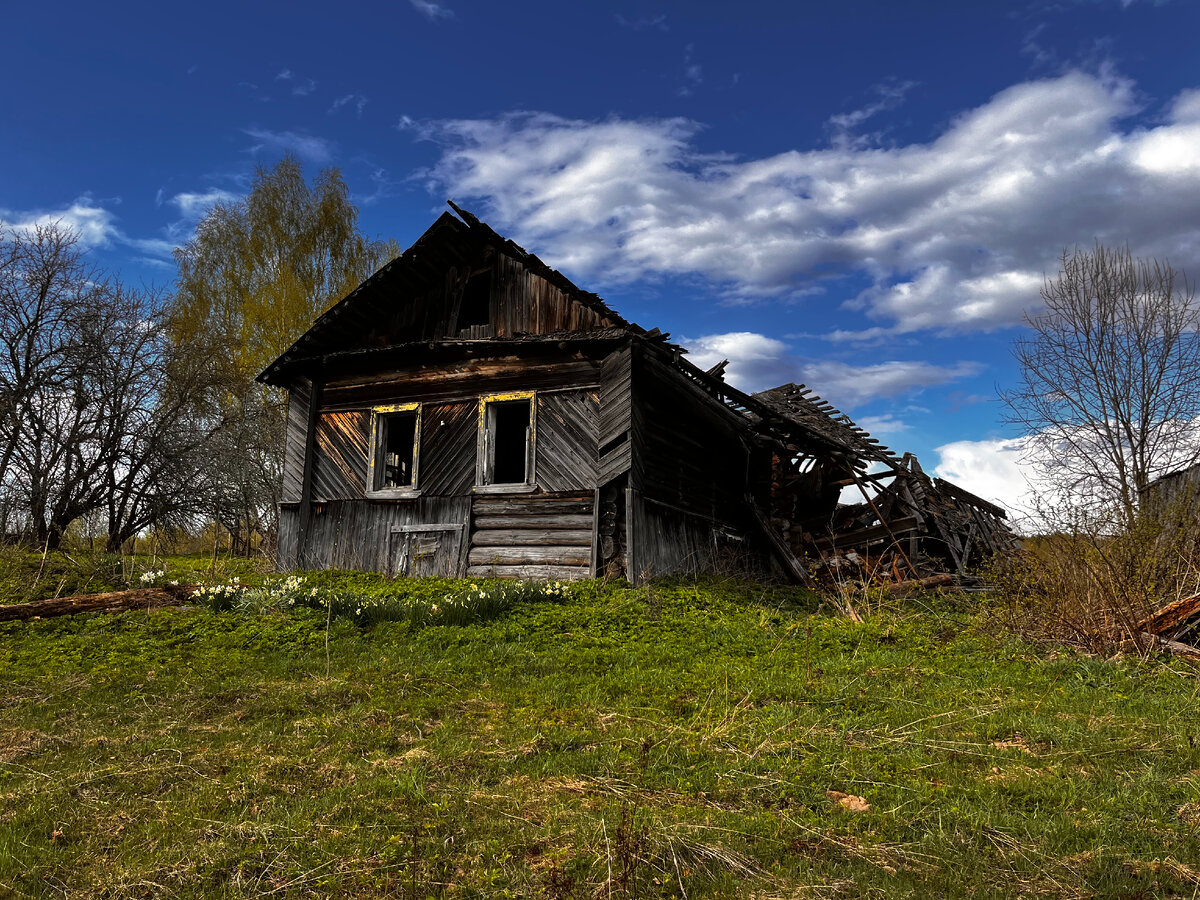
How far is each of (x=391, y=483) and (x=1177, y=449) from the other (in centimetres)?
1909

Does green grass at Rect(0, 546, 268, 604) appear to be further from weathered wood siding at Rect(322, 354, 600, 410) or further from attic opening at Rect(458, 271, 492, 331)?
attic opening at Rect(458, 271, 492, 331)

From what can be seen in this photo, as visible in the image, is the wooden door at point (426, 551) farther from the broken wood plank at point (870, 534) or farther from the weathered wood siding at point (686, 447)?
the broken wood plank at point (870, 534)

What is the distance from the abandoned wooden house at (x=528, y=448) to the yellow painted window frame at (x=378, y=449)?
0.03m

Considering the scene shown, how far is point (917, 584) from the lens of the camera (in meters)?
12.8

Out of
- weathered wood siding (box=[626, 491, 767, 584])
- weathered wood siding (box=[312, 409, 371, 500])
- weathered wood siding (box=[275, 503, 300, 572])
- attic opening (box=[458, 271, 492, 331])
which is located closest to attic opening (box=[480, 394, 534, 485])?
attic opening (box=[458, 271, 492, 331])

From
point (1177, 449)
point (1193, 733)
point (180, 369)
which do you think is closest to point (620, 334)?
point (1193, 733)

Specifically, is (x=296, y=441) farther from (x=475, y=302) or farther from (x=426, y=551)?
(x=475, y=302)

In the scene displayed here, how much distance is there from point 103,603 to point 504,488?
18.5 ft

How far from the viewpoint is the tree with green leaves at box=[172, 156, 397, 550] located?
76.2ft

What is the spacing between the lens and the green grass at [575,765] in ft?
11.0

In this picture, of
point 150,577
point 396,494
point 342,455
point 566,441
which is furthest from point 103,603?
point 566,441

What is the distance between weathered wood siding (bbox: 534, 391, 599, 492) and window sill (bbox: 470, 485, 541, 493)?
0.17 meters

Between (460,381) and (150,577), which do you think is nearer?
(150,577)

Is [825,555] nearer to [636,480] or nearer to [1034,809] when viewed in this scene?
[636,480]
